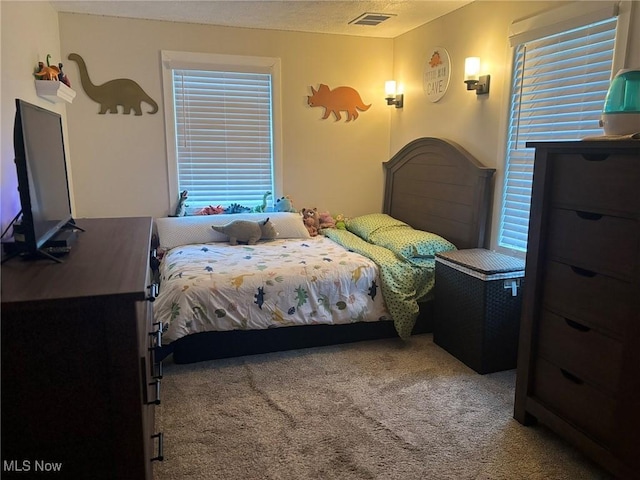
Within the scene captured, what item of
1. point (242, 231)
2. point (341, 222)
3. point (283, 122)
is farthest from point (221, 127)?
point (341, 222)

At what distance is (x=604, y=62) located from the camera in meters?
2.36

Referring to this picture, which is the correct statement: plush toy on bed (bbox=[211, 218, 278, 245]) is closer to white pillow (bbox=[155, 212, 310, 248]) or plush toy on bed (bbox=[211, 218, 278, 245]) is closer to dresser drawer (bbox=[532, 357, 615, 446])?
white pillow (bbox=[155, 212, 310, 248])

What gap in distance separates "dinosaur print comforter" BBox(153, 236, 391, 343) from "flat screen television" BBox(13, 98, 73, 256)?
0.85 meters

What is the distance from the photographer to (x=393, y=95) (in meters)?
4.28

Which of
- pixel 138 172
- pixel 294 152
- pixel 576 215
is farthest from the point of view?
pixel 294 152

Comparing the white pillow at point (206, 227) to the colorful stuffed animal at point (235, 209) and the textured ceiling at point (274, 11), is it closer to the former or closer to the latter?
the colorful stuffed animal at point (235, 209)

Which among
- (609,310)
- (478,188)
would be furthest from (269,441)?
(478,188)

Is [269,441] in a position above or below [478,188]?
below

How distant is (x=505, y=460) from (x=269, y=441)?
1003mm

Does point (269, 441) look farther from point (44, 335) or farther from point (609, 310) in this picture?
point (609, 310)

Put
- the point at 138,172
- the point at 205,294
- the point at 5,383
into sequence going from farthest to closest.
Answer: the point at 138,172
the point at 205,294
the point at 5,383

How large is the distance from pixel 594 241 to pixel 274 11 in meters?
2.77

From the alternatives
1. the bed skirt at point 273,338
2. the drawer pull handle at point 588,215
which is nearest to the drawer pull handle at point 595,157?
the drawer pull handle at point 588,215

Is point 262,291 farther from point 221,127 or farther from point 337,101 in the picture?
point 337,101
